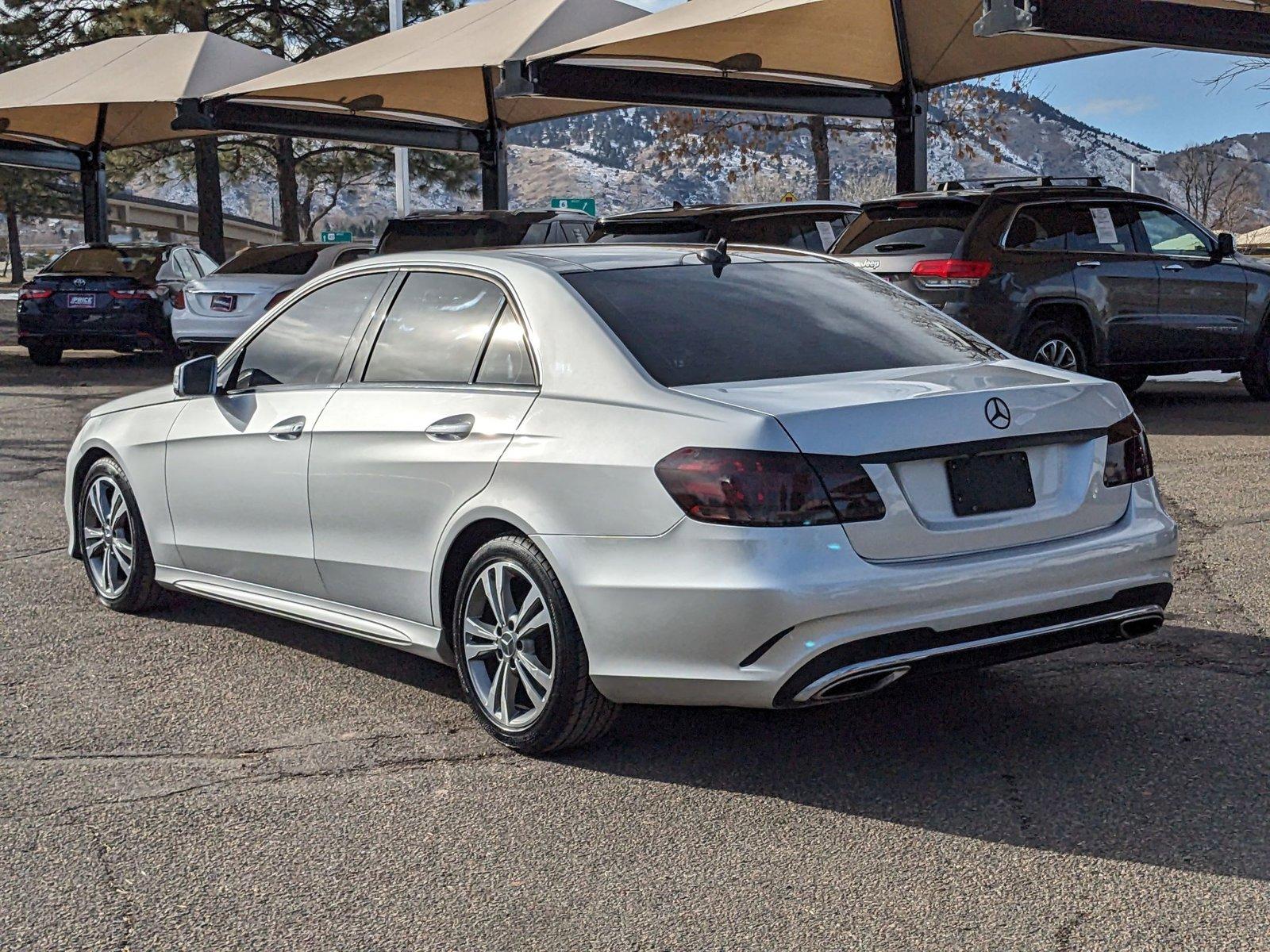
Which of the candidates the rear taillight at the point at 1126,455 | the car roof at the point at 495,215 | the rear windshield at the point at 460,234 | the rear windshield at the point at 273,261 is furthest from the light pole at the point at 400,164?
the rear taillight at the point at 1126,455

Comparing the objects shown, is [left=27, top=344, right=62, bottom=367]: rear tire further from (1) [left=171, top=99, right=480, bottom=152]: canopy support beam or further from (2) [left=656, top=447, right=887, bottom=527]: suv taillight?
(2) [left=656, top=447, right=887, bottom=527]: suv taillight

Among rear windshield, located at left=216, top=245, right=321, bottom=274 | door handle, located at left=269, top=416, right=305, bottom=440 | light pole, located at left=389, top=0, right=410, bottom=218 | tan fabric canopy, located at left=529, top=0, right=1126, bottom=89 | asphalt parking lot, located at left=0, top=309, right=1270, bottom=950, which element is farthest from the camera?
light pole, located at left=389, top=0, right=410, bottom=218

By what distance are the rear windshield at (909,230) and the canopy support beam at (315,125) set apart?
1214 centimetres

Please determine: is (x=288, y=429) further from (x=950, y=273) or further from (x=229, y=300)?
(x=229, y=300)

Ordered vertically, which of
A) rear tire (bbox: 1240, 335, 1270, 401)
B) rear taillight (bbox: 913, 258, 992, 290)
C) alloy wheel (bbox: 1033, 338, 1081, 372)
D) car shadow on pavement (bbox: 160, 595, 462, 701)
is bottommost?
rear tire (bbox: 1240, 335, 1270, 401)

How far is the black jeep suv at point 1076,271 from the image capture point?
12.2 meters

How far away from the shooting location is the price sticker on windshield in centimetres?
1297

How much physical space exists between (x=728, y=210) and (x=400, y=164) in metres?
19.0

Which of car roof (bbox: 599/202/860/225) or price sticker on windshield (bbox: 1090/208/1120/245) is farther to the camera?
car roof (bbox: 599/202/860/225)

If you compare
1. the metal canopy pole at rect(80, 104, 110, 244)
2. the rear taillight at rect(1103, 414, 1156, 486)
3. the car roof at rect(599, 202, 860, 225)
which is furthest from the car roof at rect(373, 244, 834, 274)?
the metal canopy pole at rect(80, 104, 110, 244)

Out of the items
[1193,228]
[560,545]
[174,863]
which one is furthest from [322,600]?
[1193,228]

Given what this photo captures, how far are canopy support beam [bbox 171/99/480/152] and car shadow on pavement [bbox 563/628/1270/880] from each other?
18721 millimetres

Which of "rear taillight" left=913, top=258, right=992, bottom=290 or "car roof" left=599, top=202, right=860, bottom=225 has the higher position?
"car roof" left=599, top=202, right=860, bottom=225

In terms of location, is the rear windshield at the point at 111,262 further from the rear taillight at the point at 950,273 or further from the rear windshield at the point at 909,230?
the rear taillight at the point at 950,273
